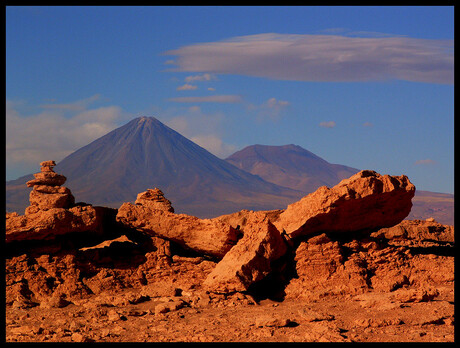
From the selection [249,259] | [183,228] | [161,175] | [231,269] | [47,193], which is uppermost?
[161,175]

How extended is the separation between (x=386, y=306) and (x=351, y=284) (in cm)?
147

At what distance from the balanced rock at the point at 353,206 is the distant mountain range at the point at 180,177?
210ft

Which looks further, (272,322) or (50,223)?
(50,223)

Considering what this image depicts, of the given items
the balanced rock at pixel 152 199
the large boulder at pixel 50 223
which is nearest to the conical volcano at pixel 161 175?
the balanced rock at pixel 152 199

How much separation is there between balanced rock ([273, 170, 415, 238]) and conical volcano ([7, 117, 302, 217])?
236ft

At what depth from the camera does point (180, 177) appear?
120625 millimetres

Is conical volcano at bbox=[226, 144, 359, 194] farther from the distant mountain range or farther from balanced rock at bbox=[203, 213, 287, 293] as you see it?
balanced rock at bbox=[203, 213, 287, 293]

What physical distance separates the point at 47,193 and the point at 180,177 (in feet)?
346

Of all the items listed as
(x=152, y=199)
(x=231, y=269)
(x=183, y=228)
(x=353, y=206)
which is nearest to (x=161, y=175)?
(x=152, y=199)

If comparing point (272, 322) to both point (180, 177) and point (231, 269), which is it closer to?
point (231, 269)

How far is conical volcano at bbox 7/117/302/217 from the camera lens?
100m

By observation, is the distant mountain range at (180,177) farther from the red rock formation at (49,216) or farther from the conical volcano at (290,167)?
the red rock formation at (49,216)

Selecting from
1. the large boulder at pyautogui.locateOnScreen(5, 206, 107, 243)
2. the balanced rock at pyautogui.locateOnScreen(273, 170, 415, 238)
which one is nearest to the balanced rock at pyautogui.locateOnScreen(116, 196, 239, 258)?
the large boulder at pyautogui.locateOnScreen(5, 206, 107, 243)

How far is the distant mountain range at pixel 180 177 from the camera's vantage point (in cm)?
9744
